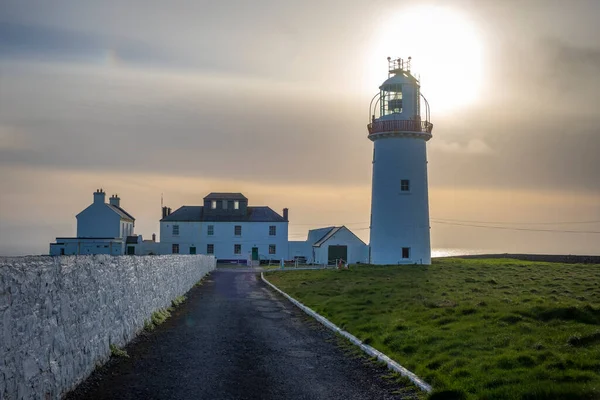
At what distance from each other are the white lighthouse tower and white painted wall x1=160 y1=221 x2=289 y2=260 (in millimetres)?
29894

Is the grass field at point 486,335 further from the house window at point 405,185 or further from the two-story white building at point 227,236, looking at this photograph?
the two-story white building at point 227,236

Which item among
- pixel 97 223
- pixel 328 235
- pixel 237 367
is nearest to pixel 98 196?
pixel 97 223

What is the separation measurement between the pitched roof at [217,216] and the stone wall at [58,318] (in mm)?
60517

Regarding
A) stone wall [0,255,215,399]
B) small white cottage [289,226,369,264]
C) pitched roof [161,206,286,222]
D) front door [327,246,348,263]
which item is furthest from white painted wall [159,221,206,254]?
stone wall [0,255,215,399]

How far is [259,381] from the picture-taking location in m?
9.70

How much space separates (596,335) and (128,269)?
967 cm

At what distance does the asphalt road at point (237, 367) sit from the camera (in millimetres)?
8984

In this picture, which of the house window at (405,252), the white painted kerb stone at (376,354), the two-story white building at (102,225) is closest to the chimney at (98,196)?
the two-story white building at (102,225)

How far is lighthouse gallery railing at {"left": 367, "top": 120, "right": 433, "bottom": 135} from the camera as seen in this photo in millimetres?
44031

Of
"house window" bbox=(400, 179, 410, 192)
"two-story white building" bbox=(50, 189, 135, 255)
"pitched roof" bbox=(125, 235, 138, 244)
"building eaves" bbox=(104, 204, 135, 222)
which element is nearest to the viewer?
"house window" bbox=(400, 179, 410, 192)

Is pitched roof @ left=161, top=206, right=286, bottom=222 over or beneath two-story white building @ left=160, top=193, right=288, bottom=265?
over

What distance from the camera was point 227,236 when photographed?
243ft

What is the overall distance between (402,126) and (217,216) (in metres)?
36.1

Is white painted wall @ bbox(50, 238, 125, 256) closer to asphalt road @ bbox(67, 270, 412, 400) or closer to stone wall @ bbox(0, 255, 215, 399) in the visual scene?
asphalt road @ bbox(67, 270, 412, 400)
